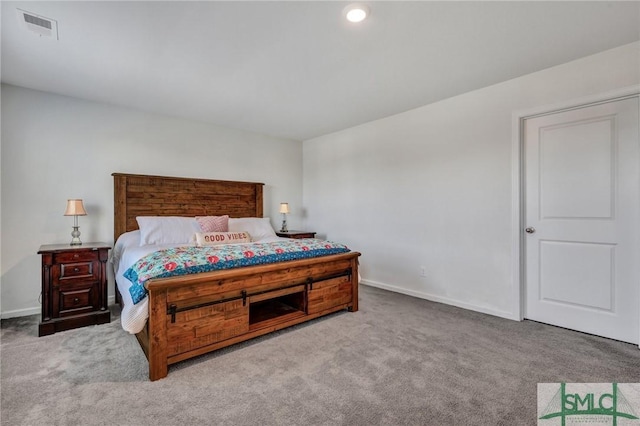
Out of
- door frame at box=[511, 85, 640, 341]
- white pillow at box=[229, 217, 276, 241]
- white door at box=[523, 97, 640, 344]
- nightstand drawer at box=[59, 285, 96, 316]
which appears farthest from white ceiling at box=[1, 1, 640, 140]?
nightstand drawer at box=[59, 285, 96, 316]

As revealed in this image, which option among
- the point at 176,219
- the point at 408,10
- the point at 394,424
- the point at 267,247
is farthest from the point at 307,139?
the point at 394,424

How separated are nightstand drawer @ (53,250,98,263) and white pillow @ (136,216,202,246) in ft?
1.45

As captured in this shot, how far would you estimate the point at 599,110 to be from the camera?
2537 mm

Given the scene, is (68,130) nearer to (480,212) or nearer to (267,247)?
(267,247)

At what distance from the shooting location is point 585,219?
2617 millimetres

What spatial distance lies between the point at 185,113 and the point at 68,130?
4.19ft

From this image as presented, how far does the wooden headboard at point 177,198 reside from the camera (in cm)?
360

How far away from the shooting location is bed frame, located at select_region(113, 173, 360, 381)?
2.00 metres

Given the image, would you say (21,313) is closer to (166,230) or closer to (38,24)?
(166,230)

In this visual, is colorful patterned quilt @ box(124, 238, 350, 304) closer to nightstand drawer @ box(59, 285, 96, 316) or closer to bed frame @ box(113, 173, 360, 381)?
bed frame @ box(113, 173, 360, 381)

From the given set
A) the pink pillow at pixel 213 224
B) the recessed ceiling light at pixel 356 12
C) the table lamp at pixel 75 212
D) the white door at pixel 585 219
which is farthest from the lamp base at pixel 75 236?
the white door at pixel 585 219

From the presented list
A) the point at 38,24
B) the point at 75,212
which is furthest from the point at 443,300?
the point at 38,24

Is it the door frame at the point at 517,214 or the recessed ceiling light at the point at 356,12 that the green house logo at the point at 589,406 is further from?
the recessed ceiling light at the point at 356,12

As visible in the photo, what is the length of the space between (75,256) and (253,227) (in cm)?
196
